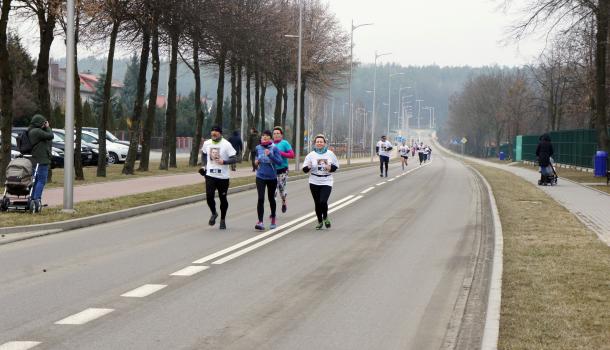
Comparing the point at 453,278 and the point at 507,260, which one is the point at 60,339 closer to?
the point at 453,278

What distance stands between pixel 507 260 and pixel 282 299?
150 inches

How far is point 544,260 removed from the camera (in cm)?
1134

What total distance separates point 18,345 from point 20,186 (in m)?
10.4

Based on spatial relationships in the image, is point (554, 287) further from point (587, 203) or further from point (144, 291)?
point (587, 203)

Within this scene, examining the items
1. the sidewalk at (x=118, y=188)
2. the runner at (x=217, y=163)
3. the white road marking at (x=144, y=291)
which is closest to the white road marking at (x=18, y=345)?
the white road marking at (x=144, y=291)

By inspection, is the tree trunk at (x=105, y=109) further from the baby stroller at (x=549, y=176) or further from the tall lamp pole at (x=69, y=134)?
the baby stroller at (x=549, y=176)

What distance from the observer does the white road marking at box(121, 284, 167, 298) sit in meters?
8.78

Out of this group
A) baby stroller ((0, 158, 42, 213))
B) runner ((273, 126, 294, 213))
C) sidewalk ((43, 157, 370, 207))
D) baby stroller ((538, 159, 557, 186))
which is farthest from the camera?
baby stroller ((538, 159, 557, 186))

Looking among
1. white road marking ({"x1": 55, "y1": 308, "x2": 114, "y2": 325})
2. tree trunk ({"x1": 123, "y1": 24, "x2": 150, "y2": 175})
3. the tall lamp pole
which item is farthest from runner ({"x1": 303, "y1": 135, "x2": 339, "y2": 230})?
tree trunk ({"x1": 123, "y1": 24, "x2": 150, "y2": 175})

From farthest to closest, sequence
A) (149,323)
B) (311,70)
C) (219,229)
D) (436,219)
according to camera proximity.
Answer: (311,70)
(436,219)
(219,229)
(149,323)

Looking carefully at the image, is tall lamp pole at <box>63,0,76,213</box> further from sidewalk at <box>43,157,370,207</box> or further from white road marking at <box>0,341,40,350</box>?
white road marking at <box>0,341,40,350</box>

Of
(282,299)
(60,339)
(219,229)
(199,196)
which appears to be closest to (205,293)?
(282,299)

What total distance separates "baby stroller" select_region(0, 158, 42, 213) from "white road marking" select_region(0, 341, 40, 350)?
33.0 ft

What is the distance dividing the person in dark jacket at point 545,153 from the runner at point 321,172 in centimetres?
1603
